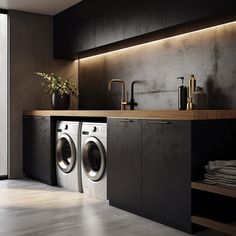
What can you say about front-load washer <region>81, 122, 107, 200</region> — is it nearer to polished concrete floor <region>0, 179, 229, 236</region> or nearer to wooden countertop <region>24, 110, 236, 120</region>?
polished concrete floor <region>0, 179, 229, 236</region>

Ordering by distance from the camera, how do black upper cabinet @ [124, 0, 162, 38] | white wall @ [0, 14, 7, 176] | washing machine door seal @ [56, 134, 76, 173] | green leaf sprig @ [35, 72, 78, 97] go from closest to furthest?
Answer: black upper cabinet @ [124, 0, 162, 38] → washing machine door seal @ [56, 134, 76, 173] → green leaf sprig @ [35, 72, 78, 97] → white wall @ [0, 14, 7, 176]

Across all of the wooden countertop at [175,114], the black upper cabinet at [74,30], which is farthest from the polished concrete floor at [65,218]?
the black upper cabinet at [74,30]

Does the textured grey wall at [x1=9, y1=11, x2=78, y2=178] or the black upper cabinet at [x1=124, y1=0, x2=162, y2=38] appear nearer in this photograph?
the black upper cabinet at [x1=124, y1=0, x2=162, y2=38]

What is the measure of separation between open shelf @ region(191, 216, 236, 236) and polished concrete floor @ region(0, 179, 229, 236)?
0.52ft

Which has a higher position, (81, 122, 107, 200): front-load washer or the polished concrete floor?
(81, 122, 107, 200): front-load washer

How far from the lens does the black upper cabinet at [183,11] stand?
2867mm

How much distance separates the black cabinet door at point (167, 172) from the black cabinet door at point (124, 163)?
0.09 m

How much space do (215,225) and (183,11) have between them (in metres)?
1.70

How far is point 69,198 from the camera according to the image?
367 centimetres

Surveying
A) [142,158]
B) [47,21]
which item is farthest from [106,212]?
[47,21]

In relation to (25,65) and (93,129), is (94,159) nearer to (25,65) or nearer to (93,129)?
(93,129)

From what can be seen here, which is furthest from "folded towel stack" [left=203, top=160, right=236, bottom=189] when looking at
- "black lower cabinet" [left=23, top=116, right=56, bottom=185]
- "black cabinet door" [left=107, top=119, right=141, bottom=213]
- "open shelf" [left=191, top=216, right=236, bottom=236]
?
"black lower cabinet" [left=23, top=116, right=56, bottom=185]

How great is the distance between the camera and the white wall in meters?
4.85

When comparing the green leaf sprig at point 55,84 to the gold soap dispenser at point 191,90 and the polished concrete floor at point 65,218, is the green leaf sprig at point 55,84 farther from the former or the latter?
the gold soap dispenser at point 191,90
